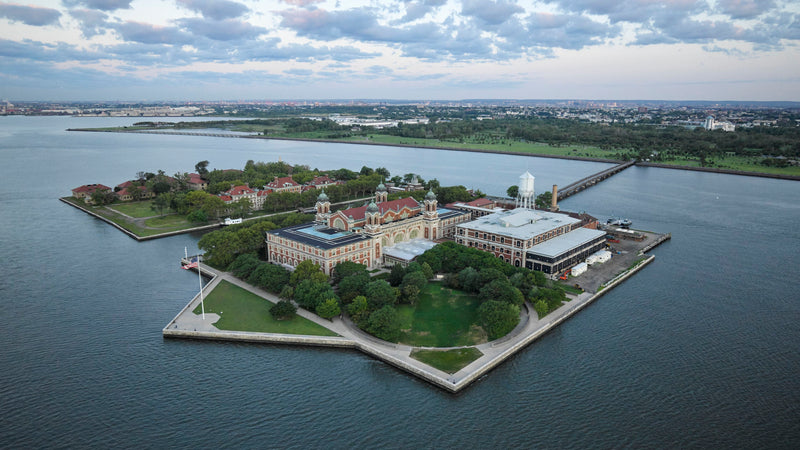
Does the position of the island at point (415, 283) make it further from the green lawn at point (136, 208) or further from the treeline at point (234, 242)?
the green lawn at point (136, 208)

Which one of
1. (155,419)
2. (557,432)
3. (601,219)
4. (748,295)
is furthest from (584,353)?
(601,219)

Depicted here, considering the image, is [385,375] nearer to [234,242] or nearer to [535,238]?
[535,238]

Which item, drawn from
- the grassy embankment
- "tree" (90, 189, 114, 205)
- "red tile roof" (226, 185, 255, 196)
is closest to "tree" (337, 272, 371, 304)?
the grassy embankment

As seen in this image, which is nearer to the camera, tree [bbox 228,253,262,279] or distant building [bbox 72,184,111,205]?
tree [bbox 228,253,262,279]

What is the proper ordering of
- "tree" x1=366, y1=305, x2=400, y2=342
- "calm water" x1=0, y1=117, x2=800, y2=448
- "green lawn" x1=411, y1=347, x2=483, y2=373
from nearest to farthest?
1. "calm water" x1=0, y1=117, x2=800, y2=448
2. "green lawn" x1=411, y1=347, x2=483, y2=373
3. "tree" x1=366, y1=305, x2=400, y2=342

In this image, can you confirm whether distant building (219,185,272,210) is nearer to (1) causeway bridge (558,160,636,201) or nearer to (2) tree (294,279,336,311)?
(2) tree (294,279,336,311)

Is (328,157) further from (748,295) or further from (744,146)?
(744,146)
